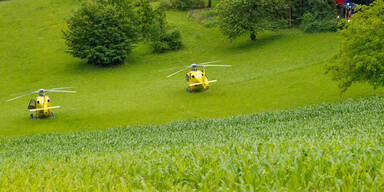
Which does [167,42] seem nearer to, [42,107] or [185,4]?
[185,4]

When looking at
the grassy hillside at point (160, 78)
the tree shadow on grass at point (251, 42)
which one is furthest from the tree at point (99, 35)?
the tree shadow on grass at point (251, 42)

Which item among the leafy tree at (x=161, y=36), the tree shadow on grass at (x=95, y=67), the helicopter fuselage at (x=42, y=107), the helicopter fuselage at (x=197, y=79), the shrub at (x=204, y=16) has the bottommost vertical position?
the tree shadow on grass at (x=95, y=67)

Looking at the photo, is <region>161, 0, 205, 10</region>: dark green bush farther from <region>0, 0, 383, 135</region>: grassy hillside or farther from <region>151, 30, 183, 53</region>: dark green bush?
<region>151, 30, 183, 53</region>: dark green bush

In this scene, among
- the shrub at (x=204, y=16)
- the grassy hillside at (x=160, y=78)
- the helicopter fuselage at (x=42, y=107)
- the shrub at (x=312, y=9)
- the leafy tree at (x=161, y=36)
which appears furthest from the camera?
the shrub at (x=204, y=16)

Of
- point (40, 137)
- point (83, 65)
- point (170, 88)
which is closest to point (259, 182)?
point (40, 137)

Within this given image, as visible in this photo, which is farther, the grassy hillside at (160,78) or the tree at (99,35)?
the tree at (99,35)

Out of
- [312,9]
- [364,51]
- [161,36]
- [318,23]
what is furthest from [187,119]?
[312,9]

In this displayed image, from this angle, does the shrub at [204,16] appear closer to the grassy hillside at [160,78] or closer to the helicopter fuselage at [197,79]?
the grassy hillside at [160,78]
